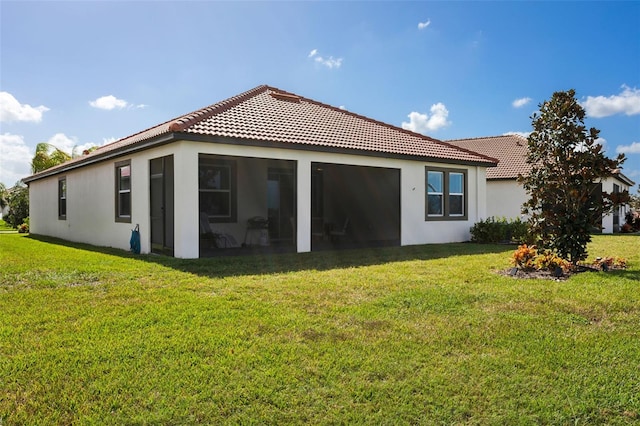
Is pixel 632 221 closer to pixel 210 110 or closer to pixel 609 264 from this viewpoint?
pixel 609 264

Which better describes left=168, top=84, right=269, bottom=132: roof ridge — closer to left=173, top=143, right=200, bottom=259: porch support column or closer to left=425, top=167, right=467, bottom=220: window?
left=173, top=143, right=200, bottom=259: porch support column

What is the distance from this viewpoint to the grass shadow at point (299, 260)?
28.3ft

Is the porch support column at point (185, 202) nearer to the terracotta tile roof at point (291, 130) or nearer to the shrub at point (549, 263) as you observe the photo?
the terracotta tile roof at point (291, 130)

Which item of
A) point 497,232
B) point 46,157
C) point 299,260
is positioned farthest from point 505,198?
point 46,157

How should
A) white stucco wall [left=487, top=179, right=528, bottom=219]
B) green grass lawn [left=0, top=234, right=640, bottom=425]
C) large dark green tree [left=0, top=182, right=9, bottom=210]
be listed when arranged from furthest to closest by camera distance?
large dark green tree [left=0, top=182, right=9, bottom=210]
white stucco wall [left=487, top=179, right=528, bottom=219]
green grass lawn [left=0, top=234, right=640, bottom=425]

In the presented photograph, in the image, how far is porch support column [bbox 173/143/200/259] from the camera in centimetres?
1003

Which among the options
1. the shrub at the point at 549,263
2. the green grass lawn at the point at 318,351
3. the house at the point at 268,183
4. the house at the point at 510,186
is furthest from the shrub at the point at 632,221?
the green grass lawn at the point at 318,351

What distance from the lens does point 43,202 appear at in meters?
21.3

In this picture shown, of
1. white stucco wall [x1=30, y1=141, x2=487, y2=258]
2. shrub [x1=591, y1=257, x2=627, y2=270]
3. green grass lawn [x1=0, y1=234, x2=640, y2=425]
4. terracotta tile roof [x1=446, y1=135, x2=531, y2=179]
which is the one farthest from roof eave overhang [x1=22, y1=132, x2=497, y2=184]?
terracotta tile roof [x1=446, y1=135, x2=531, y2=179]

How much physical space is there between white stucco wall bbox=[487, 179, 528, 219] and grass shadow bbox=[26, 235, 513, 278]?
11035 millimetres

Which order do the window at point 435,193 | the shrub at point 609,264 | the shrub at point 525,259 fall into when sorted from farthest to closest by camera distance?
the window at point 435,193 < the shrub at point 609,264 < the shrub at point 525,259

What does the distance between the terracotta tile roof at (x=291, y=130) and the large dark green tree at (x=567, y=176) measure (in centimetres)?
479

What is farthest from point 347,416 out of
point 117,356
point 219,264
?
point 219,264

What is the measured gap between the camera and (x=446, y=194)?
50.5 feet
